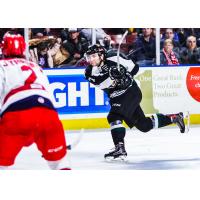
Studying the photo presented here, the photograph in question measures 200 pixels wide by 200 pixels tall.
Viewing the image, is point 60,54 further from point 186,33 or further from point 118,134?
point 186,33

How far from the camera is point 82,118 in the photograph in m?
4.59

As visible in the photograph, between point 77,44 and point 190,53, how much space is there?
0.92m

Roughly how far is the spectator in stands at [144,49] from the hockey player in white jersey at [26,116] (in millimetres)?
985

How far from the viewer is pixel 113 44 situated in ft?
14.5

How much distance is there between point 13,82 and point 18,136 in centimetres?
28

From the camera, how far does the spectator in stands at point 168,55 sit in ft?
16.0

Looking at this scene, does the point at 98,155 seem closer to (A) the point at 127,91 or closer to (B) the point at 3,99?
(A) the point at 127,91

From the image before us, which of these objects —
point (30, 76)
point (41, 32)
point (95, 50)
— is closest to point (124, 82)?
point (95, 50)

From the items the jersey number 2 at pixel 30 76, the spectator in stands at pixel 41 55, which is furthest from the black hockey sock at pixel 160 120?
the jersey number 2 at pixel 30 76

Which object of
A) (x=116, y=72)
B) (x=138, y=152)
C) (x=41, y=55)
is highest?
(x=41, y=55)

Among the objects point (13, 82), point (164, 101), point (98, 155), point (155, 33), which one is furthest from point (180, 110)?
point (13, 82)

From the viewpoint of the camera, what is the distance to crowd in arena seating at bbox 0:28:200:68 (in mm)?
4402

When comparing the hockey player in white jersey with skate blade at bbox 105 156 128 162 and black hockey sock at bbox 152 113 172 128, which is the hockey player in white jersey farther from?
black hockey sock at bbox 152 113 172 128

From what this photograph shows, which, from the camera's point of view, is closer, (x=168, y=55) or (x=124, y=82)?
(x=124, y=82)
